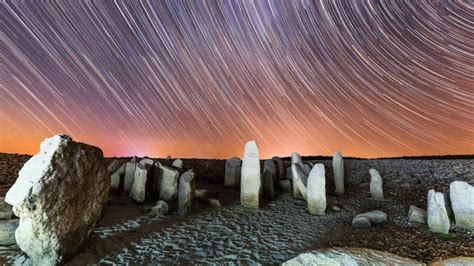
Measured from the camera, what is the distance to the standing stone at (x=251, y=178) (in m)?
11.2

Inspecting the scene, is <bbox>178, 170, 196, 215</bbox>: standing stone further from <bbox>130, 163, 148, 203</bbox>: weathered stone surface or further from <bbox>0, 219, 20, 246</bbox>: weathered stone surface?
<bbox>0, 219, 20, 246</bbox>: weathered stone surface

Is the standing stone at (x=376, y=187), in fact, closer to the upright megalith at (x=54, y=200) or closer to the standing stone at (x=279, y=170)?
the standing stone at (x=279, y=170)

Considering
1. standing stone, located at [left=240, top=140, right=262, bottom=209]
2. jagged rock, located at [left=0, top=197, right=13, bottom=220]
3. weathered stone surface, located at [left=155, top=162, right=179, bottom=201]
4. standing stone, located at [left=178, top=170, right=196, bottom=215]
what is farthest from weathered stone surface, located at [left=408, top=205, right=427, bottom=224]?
jagged rock, located at [left=0, top=197, right=13, bottom=220]

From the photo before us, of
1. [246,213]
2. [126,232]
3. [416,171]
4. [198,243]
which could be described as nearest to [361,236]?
[246,213]

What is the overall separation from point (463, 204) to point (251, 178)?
6830 millimetres

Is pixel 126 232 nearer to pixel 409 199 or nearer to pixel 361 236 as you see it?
pixel 361 236

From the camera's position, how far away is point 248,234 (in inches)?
327

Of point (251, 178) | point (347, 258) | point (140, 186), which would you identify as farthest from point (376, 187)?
point (140, 186)

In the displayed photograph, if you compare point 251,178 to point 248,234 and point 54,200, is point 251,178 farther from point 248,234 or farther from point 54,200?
point 54,200

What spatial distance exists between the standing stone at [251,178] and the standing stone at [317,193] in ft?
6.08

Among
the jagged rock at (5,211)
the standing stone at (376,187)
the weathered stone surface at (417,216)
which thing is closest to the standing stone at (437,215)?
the weathered stone surface at (417,216)

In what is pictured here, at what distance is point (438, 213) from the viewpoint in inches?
365

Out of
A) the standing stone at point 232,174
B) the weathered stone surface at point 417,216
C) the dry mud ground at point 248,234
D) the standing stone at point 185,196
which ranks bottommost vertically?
the dry mud ground at point 248,234

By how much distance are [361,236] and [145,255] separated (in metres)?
5.88
